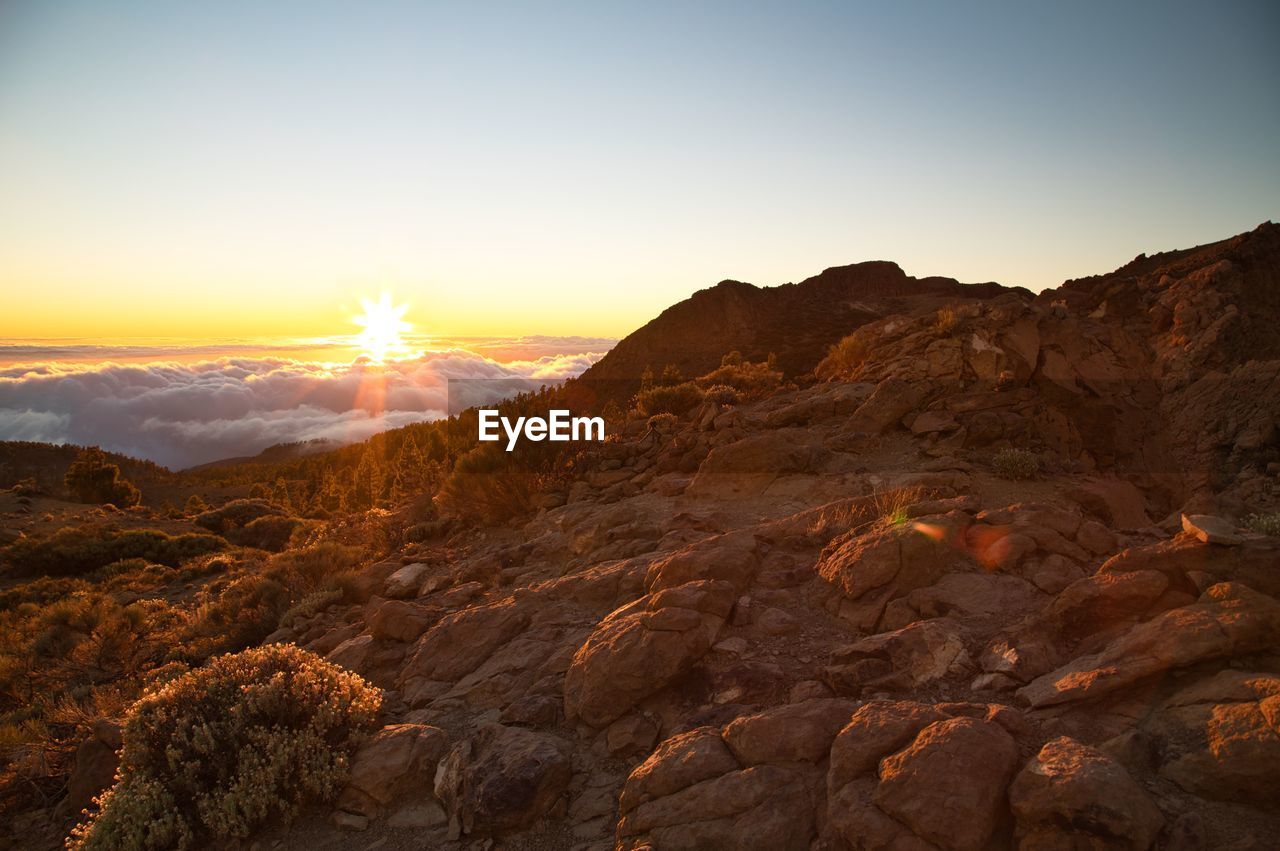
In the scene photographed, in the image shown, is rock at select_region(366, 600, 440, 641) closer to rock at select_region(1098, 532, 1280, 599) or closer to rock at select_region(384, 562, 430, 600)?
rock at select_region(384, 562, 430, 600)

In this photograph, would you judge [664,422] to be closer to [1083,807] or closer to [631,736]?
[631,736]

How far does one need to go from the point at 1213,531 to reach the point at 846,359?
13.5 metres

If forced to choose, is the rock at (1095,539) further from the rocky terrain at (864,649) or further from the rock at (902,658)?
the rock at (902,658)

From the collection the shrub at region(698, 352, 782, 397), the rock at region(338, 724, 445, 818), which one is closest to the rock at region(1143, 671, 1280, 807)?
the rock at region(338, 724, 445, 818)

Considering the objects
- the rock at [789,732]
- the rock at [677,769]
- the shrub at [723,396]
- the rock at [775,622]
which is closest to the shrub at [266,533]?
the shrub at [723,396]

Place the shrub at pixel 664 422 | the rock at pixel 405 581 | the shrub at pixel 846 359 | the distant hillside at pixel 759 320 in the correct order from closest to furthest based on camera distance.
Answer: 1. the rock at pixel 405 581
2. the shrub at pixel 664 422
3. the shrub at pixel 846 359
4. the distant hillside at pixel 759 320

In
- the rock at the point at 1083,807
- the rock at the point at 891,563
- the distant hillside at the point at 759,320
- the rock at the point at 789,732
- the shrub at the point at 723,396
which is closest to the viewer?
the rock at the point at 1083,807

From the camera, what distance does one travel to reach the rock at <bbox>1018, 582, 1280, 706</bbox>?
12.7 feet

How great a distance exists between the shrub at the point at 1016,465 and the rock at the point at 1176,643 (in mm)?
5626

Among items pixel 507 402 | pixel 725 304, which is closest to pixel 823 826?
pixel 507 402

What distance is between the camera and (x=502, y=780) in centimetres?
461

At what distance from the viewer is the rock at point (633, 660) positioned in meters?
5.23

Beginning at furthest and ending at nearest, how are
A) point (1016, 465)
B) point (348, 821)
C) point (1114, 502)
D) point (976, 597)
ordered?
point (1016, 465) → point (1114, 502) → point (976, 597) → point (348, 821)

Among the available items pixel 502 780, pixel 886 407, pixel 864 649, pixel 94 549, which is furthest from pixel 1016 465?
pixel 94 549
